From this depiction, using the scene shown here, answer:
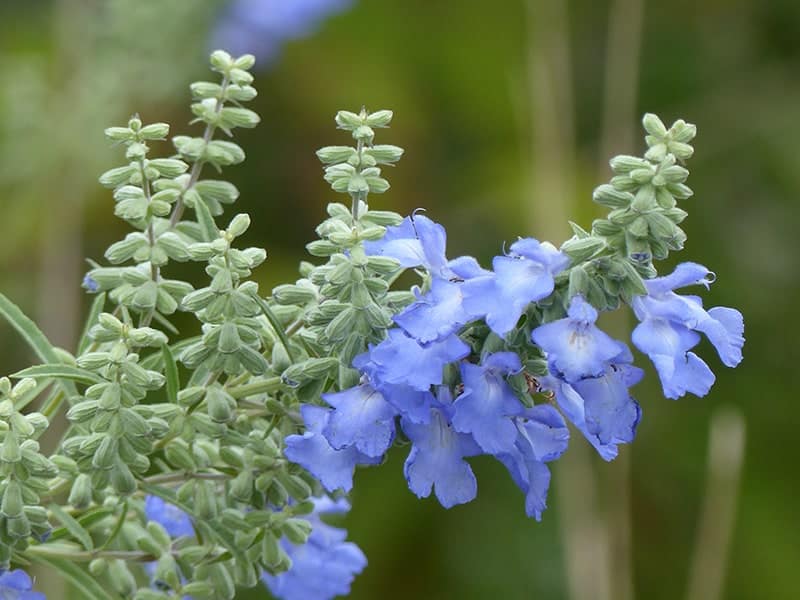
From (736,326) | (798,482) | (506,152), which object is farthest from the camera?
(506,152)

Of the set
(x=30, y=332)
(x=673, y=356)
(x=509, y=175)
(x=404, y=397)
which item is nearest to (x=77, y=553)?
(x=30, y=332)

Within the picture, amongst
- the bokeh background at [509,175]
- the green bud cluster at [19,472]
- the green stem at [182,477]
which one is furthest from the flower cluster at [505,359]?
the bokeh background at [509,175]

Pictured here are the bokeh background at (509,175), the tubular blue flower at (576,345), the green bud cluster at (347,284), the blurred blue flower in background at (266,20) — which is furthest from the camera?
the blurred blue flower in background at (266,20)

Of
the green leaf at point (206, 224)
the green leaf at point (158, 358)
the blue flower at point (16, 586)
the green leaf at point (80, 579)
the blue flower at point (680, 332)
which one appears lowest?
the blue flower at point (16, 586)

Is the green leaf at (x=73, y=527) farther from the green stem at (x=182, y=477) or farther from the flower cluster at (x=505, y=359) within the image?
the flower cluster at (x=505, y=359)

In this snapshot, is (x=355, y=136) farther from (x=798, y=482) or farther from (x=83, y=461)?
(x=798, y=482)

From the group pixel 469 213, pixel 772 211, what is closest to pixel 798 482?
pixel 772 211
